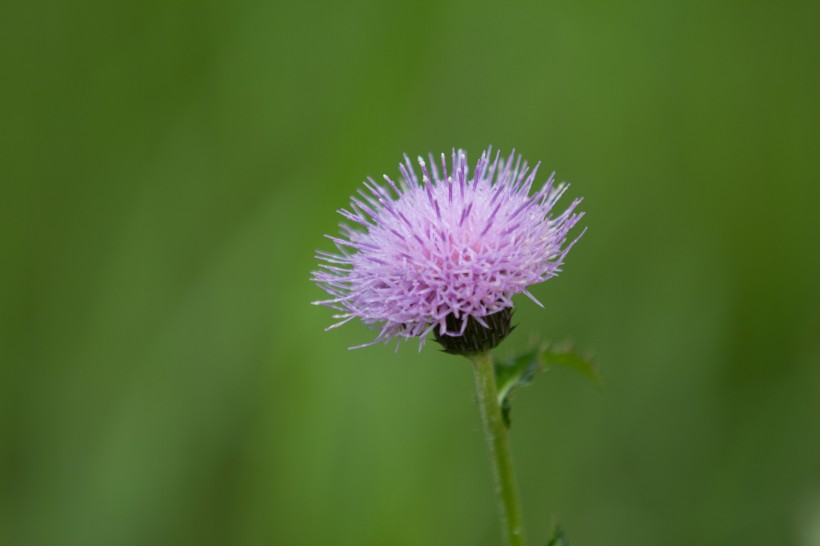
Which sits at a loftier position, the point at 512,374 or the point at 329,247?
the point at 329,247

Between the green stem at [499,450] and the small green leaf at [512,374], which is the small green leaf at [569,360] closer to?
the small green leaf at [512,374]

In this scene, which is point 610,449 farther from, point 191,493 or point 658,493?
point 191,493

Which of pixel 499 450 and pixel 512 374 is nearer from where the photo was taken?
pixel 499 450

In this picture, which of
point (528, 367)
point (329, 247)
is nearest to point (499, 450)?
point (528, 367)

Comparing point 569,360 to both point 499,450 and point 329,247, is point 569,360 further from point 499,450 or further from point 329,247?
point 329,247

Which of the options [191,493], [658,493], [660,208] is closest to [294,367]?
[191,493]

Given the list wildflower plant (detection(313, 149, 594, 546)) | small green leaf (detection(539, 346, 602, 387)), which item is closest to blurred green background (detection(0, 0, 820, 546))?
small green leaf (detection(539, 346, 602, 387))

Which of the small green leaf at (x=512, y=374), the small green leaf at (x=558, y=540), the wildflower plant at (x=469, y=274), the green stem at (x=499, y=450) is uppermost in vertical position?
the wildflower plant at (x=469, y=274)

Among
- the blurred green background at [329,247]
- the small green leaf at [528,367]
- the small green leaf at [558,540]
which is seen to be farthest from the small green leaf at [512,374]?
the blurred green background at [329,247]
